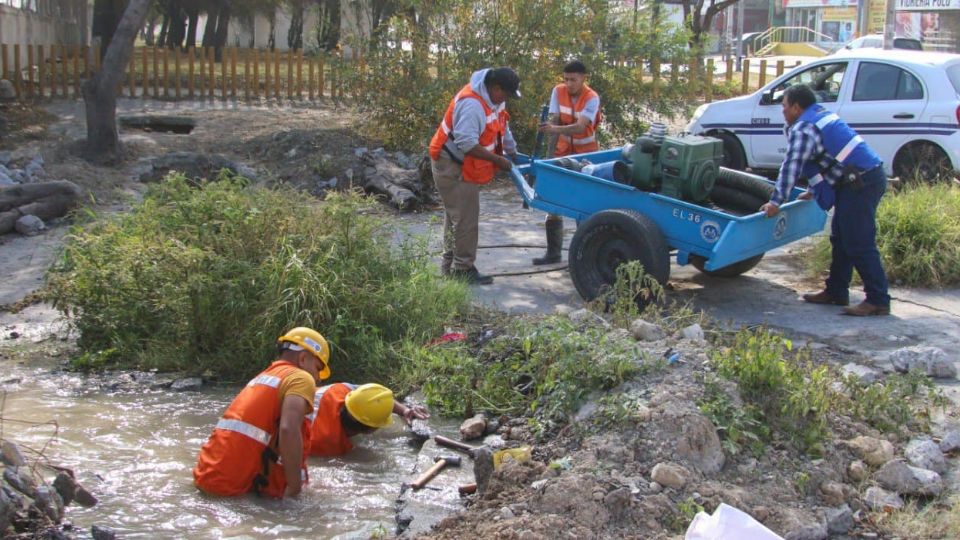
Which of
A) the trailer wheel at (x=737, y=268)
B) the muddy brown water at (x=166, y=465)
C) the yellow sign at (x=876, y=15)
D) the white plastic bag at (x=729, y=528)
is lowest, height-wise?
the muddy brown water at (x=166, y=465)

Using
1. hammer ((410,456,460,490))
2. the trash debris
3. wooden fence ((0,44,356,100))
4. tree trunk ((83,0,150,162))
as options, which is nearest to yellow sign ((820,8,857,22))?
wooden fence ((0,44,356,100))

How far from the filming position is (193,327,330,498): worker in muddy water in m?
5.09

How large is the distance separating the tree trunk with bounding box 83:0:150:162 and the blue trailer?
753 cm

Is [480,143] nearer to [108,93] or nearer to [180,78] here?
[108,93]

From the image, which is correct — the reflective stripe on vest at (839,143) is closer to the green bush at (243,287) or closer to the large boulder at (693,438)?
the green bush at (243,287)

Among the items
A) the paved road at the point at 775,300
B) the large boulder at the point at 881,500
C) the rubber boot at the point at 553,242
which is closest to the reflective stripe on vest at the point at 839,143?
the paved road at the point at 775,300

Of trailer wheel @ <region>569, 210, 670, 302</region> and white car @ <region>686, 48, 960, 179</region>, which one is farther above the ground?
white car @ <region>686, 48, 960, 179</region>

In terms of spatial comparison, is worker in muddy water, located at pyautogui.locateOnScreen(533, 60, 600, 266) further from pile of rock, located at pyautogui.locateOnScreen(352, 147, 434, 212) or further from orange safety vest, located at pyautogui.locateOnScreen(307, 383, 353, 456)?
orange safety vest, located at pyautogui.locateOnScreen(307, 383, 353, 456)

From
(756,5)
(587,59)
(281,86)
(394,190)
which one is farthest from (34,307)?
(756,5)

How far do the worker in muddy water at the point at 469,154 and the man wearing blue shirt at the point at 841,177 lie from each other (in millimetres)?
2188

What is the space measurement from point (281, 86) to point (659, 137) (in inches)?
556

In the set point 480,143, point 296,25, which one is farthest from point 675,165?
point 296,25

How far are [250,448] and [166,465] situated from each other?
880mm

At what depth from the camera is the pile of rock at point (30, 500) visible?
436 cm
